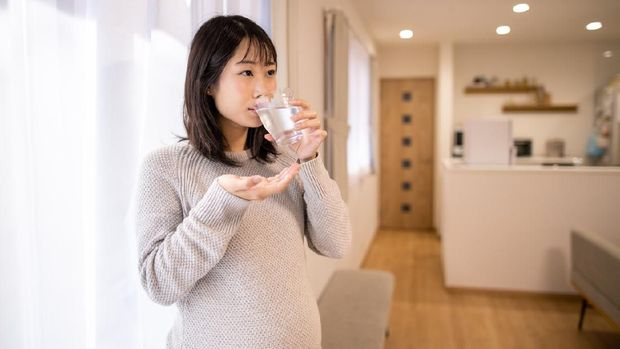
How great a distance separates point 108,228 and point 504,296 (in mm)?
3437

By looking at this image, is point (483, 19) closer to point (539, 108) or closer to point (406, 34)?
point (406, 34)

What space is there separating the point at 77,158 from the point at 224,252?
1.31ft

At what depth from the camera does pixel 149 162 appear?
31.8 inches

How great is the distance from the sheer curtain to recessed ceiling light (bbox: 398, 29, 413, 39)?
436cm

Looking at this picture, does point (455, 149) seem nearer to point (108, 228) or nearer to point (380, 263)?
point (380, 263)

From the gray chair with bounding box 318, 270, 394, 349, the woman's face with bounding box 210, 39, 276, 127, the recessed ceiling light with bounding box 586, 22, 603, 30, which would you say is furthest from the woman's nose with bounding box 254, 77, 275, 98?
the recessed ceiling light with bounding box 586, 22, 603, 30

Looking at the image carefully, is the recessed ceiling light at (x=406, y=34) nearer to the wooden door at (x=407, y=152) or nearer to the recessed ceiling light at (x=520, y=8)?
the wooden door at (x=407, y=152)

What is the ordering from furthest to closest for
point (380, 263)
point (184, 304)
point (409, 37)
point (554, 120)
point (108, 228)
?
point (554, 120) → point (409, 37) → point (380, 263) → point (108, 228) → point (184, 304)

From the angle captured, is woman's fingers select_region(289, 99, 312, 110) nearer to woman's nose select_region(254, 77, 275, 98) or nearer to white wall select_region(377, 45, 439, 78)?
woman's nose select_region(254, 77, 275, 98)

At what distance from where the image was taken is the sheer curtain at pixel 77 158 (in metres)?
0.78

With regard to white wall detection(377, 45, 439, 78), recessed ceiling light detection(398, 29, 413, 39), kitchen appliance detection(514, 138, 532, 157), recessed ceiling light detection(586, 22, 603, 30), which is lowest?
kitchen appliance detection(514, 138, 532, 157)

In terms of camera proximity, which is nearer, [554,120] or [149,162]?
[149,162]

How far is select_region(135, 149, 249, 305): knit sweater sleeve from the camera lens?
0.73 metres

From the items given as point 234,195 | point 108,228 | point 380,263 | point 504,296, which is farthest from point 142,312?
point 380,263
